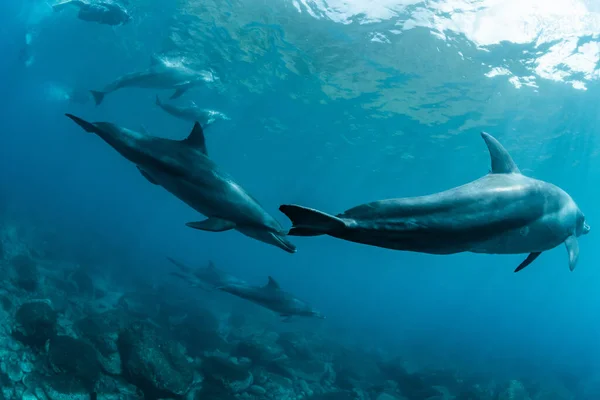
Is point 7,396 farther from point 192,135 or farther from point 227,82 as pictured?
point 227,82

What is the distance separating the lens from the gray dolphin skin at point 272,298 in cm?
934

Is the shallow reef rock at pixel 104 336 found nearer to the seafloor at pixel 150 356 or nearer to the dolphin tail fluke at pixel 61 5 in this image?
the seafloor at pixel 150 356

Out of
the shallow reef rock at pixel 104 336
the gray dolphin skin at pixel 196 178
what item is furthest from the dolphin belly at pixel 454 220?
the shallow reef rock at pixel 104 336

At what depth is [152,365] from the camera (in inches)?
333

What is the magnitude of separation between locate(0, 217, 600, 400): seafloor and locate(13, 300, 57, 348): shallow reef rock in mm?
22

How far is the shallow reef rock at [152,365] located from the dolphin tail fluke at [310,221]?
8.00m

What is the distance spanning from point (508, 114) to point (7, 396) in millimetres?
24375

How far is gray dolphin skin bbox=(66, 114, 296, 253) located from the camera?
11.9 ft

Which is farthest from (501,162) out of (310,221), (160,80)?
(160,80)

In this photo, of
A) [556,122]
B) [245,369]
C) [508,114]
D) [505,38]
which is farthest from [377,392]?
[556,122]

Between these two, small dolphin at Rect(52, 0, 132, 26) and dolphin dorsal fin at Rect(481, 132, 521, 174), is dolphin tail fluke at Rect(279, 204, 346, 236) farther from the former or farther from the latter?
small dolphin at Rect(52, 0, 132, 26)

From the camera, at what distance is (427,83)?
20.0m

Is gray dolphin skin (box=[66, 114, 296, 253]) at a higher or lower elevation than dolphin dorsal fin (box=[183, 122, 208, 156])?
lower

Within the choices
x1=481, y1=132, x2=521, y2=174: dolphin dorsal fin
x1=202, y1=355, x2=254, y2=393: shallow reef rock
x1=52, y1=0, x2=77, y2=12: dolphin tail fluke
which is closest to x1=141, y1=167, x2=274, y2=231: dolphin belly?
x1=481, y1=132, x2=521, y2=174: dolphin dorsal fin
